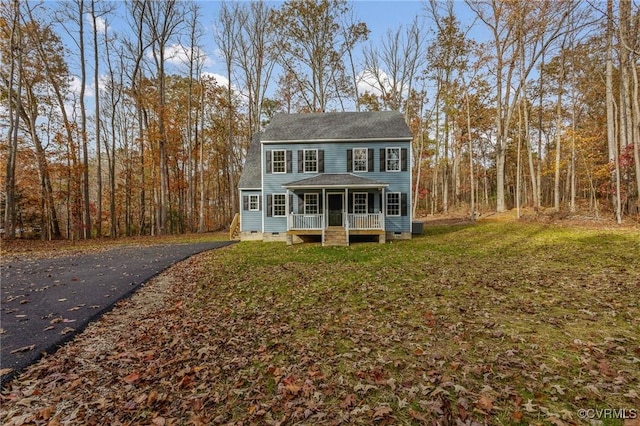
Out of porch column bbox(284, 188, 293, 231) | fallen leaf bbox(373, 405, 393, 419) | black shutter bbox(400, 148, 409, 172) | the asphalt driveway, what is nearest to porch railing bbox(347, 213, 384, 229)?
porch column bbox(284, 188, 293, 231)

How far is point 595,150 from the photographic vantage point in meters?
25.5

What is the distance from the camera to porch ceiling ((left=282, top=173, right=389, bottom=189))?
49.5 ft

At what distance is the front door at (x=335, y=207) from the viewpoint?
17.0 meters

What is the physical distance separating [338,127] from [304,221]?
20.2 feet

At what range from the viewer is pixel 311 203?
17.1 metres

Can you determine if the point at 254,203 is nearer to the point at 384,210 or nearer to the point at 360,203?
the point at 360,203

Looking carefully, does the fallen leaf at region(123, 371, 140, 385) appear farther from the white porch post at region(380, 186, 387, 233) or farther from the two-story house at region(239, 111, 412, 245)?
the white porch post at region(380, 186, 387, 233)

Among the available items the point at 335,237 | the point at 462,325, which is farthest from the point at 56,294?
the point at 335,237

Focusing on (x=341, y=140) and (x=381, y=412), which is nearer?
(x=381, y=412)

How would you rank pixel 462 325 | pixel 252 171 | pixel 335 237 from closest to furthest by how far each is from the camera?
pixel 462 325
pixel 335 237
pixel 252 171

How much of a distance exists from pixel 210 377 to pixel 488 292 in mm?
5984

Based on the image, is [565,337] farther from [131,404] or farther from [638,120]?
[638,120]

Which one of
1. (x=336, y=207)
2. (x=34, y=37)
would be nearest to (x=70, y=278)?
(x=336, y=207)

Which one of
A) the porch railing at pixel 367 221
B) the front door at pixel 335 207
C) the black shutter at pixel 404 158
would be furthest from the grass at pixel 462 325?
the black shutter at pixel 404 158
